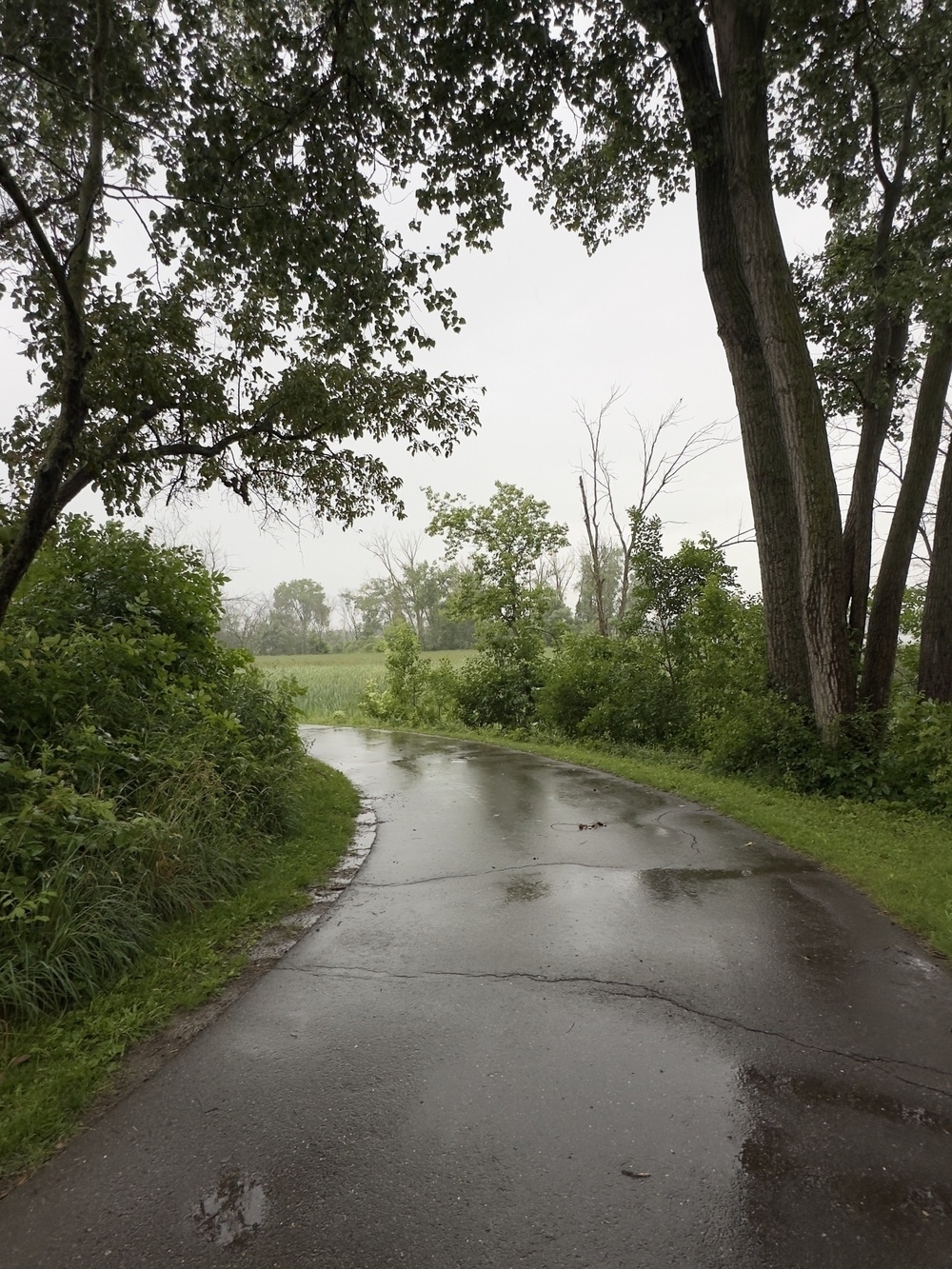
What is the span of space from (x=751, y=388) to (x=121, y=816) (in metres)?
8.81

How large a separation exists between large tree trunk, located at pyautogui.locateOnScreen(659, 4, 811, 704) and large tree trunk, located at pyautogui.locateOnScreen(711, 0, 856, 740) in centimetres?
50

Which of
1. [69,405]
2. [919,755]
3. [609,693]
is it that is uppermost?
[69,405]

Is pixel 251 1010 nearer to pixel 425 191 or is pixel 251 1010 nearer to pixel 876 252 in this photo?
pixel 425 191

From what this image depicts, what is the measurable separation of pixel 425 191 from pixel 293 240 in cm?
225

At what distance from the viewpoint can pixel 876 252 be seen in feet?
25.4

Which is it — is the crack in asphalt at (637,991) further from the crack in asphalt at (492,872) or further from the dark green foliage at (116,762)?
the crack in asphalt at (492,872)

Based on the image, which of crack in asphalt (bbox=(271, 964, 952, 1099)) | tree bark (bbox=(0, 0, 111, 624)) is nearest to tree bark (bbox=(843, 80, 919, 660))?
crack in asphalt (bbox=(271, 964, 952, 1099))

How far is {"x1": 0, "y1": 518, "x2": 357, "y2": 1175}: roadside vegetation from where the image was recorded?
3166mm

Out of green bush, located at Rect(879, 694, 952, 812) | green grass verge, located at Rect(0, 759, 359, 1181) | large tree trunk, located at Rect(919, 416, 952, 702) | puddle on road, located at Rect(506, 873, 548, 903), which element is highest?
large tree trunk, located at Rect(919, 416, 952, 702)

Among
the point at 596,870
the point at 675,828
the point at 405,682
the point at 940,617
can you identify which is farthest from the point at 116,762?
the point at 405,682

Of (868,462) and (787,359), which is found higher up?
(787,359)

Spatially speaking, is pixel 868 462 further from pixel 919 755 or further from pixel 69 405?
pixel 69 405

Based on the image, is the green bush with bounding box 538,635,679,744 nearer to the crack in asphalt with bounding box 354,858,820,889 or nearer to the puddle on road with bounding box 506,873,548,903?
the crack in asphalt with bounding box 354,858,820,889

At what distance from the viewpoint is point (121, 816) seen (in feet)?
15.0
